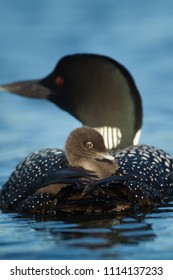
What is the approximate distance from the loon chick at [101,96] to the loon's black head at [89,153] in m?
1.58

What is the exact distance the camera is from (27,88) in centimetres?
1020

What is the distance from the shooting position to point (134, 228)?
7.18 m

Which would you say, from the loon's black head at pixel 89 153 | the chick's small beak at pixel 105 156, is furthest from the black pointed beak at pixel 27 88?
the chick's small beak at pixel 105 156

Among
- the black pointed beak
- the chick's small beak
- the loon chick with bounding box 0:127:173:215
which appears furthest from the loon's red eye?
the chick's small beak

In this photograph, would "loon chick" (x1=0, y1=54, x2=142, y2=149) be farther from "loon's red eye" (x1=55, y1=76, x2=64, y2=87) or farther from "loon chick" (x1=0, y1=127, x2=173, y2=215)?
"loon chick" (x1=0, y1=127, x2=173, y2=215)

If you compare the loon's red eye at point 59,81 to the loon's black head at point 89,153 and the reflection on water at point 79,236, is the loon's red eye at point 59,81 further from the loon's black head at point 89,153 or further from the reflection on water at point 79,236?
the reflection on water at point 79,236

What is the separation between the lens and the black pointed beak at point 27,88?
1014 cm

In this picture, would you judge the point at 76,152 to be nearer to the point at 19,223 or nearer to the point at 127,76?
the point at 19,223

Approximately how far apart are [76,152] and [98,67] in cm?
183

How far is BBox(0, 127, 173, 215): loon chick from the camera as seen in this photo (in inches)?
296

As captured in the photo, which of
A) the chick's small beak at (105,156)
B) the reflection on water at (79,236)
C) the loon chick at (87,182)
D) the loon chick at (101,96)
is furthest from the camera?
the loon chick at (101,96)

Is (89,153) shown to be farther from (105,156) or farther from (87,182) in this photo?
(87,182)

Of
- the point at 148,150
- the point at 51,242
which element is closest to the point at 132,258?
the point at 51,242

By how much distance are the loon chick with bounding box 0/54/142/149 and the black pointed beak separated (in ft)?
0.47
